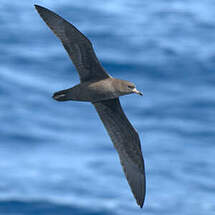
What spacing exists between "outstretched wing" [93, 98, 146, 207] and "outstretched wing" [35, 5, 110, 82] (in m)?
0.95

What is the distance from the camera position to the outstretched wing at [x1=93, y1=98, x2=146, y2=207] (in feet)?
48.6

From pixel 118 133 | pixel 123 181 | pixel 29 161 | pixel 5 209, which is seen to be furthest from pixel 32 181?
pixel 118 133

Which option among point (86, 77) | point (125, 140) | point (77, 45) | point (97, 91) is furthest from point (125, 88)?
point (125, 140)

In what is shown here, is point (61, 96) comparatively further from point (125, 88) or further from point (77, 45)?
point (125, 88)

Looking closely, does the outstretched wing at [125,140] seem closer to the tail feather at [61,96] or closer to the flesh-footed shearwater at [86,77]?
the flesh-footed shearwater at [86,77]

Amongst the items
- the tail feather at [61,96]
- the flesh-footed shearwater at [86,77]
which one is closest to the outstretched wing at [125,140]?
the flesh-footed shearwater at [86,77]

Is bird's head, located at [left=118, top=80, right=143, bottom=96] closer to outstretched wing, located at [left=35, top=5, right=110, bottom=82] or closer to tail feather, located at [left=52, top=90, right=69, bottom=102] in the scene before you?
outstretched wing, located at [left=35, top=5, right=110, bottom=82]

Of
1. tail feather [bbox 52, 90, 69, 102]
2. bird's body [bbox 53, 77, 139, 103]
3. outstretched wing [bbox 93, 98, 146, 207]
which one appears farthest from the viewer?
outstretched wing [bbox 93, 98, 146, 207]

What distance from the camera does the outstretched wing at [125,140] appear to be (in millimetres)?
14828

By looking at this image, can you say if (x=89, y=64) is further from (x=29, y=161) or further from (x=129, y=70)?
(x=29, y=161)

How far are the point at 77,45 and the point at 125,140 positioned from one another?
2.35 meters

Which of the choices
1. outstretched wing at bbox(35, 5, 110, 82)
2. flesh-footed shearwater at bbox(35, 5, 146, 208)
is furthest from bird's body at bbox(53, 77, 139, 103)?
outstretched wing at bbox(35, 5, 110, 82)

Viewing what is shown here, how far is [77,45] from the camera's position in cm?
1377

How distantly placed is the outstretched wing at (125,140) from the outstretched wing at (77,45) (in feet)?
3.10
